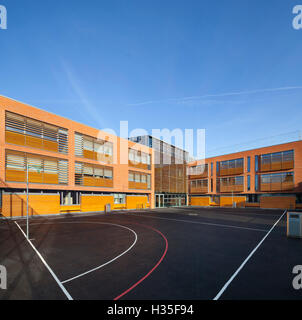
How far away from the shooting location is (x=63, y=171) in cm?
2561

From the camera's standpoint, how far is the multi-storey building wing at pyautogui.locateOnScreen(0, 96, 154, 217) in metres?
20.8

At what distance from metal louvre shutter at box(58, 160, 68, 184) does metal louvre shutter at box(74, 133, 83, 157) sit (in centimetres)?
241

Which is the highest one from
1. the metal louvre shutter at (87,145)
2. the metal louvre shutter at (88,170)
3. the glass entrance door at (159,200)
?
the metal louvre shutter at (87,145)

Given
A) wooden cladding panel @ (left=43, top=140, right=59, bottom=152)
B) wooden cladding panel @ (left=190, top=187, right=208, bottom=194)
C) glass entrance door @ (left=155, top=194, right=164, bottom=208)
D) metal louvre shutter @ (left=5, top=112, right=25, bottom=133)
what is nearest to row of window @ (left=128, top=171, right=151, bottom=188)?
glass entrance door @ (left=155, top=194, right=164, bottom=208)

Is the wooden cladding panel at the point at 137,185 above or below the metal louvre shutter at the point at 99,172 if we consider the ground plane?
below

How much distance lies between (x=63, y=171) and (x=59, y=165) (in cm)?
99

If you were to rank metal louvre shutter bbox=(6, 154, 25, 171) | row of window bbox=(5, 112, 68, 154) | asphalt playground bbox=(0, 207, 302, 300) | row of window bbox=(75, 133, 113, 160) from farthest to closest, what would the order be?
row of window bbox=(75, 133, 113, 160) → row of window bbox=(5, 112, 68, 154) → metal louvre shutter bbox=(6, 154, 25, 171) → asphalt playground bbox=(0, 207, 302, 300)

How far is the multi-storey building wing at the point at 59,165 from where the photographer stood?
2081cm

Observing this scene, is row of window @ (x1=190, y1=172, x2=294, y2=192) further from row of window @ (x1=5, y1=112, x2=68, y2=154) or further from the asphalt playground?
row of window @ (x1=5, y1=112, x2=68, y2=154)

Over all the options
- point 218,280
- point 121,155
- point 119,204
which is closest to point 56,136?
point 121,155

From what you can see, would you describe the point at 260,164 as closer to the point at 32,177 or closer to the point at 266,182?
the point at 266,182

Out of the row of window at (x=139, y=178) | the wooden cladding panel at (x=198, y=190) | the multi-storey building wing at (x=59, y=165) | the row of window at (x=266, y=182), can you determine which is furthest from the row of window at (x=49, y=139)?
the row of window at (x=266, y=182)

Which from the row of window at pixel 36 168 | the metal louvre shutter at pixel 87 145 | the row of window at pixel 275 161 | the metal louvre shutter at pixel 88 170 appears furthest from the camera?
the row of window at pixel 275 161

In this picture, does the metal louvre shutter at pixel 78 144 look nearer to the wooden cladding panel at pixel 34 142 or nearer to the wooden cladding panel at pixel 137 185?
the wooden cladding panel at pixel 34 142
